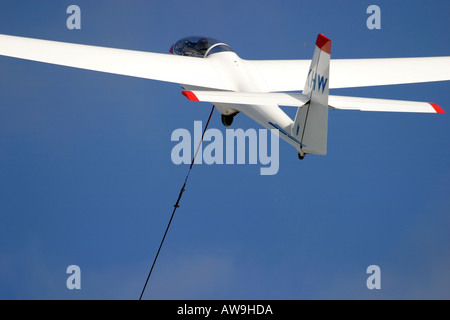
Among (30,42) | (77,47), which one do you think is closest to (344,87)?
(77,47)

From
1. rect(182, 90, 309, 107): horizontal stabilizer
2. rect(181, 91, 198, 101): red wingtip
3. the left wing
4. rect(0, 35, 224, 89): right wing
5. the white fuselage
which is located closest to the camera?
rect(181, 91, 198, 101): red wingtip

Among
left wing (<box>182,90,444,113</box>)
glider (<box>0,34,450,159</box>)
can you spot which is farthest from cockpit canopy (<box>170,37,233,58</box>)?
left wing (<box>182,90,444,113</box>)

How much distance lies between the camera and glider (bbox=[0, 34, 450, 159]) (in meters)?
15.2

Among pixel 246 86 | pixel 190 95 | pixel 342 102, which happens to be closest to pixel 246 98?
pixel 190 95

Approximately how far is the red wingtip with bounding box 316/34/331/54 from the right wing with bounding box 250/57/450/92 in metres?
5.05

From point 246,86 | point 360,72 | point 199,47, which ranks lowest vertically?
point 246,86

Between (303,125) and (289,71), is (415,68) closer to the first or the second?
(289,71)

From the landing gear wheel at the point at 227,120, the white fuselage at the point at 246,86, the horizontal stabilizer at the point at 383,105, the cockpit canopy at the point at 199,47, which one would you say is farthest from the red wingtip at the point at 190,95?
the cockpit canopy at the point at 199,47

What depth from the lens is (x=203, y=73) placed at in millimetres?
20203

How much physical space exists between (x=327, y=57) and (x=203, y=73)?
19.4 feet

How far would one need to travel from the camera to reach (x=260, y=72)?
68.1ft

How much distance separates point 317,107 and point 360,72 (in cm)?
694

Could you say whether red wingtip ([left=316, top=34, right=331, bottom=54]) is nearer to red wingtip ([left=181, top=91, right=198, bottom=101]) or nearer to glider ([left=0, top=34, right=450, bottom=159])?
glider ([left=0, top=34, right=450, bottom=159])

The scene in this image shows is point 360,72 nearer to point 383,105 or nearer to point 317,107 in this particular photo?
point 317,107
